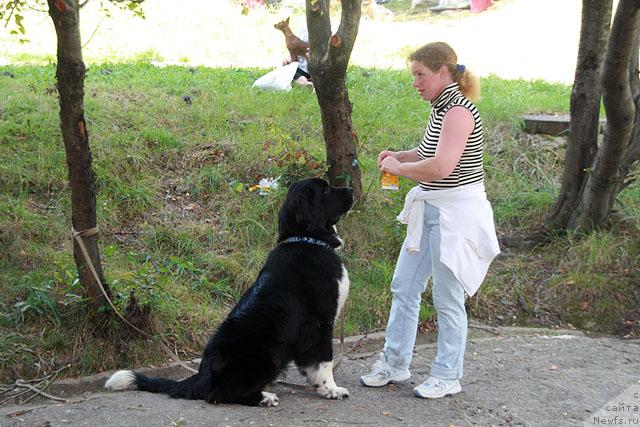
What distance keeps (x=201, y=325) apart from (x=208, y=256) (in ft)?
2.83

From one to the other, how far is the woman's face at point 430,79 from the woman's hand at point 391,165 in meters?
0.43

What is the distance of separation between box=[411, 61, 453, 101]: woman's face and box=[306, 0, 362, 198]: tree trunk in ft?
6.43

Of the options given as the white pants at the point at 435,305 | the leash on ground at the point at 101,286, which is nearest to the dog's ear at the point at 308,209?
the white pants at the point at 435,305

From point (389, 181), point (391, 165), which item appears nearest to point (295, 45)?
point (389, 181)

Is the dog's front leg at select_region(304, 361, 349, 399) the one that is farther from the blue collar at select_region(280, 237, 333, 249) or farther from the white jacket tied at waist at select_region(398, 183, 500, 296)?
the white jacket tied at waist at select_region(398, 183, 500, 296)

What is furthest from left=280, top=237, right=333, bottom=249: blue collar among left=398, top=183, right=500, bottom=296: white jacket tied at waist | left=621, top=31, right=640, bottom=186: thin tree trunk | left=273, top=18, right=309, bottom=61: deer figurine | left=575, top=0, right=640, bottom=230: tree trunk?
left=273, top=18, right=309, bottom=61: deer figurine

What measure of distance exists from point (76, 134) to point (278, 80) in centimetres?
503

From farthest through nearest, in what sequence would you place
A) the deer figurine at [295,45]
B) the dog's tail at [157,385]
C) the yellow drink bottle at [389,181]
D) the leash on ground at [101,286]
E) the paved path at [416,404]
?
1. the deer figurine at [295,45]
2. the leash on ground at [101,286]
3. the yellow drink bottle at [389,181]
4. the dog's tail at [157,385]
5. the paved path at [416,404]

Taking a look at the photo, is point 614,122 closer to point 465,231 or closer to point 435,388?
point 465,231

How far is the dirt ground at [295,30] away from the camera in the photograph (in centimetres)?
1179

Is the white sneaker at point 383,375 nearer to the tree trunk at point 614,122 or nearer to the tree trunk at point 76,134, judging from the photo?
the tree trunk at point 76,134

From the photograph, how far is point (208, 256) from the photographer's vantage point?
6.00m

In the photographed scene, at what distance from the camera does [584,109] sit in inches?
266

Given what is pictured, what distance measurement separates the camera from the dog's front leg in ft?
13.8
